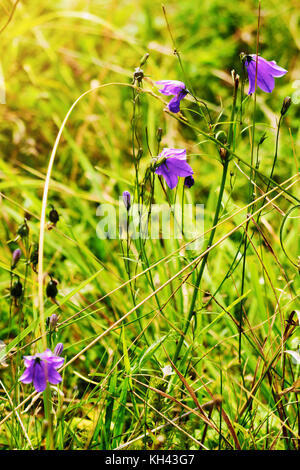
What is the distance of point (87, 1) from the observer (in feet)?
10.2

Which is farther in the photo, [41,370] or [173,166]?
[173,166]

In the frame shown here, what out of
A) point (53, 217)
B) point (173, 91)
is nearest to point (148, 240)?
point (53, 217)

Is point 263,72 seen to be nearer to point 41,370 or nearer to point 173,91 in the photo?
point 173,91

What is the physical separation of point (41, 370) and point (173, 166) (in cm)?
48

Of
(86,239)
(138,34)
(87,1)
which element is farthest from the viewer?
(87,1)

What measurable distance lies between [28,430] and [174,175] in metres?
0.65

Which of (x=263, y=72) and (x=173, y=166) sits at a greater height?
(x=263, y=72)

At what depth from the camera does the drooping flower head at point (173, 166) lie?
3.22 ft

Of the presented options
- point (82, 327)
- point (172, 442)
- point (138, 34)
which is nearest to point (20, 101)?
point (138, 34)

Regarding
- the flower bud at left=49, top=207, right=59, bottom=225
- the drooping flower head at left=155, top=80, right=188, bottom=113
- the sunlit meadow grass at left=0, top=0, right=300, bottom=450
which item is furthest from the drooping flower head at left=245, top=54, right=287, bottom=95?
the flower bud at left=49, top=207, right=59, bottom=225

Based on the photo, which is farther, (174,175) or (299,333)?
(299,333)

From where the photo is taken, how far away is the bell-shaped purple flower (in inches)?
34.8

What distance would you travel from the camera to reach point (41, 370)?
892mm
